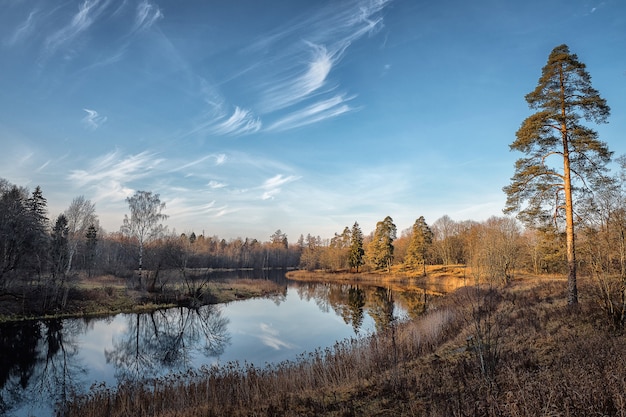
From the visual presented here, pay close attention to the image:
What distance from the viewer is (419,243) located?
202 ft

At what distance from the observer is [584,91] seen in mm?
14477

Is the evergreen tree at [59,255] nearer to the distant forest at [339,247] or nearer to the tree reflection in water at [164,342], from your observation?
the distant forest at [339,247]

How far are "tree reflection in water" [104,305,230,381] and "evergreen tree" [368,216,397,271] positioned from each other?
144 feet

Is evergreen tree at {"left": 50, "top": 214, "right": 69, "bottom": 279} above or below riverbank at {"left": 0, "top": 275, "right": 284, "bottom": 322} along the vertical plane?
above

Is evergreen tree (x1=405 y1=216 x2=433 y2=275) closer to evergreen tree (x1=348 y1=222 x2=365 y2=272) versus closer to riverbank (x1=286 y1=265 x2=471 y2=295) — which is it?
riverbank (x1=286 y1=265 x2=471 y2=295)

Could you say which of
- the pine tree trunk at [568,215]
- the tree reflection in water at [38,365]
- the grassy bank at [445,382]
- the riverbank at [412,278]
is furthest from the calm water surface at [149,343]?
the riverbank at [412,278]

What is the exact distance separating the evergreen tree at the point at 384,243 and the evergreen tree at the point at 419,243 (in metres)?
4.10

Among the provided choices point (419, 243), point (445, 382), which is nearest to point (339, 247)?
point (419, 243)

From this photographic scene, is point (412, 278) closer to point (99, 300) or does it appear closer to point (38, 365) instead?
point (99, 300)

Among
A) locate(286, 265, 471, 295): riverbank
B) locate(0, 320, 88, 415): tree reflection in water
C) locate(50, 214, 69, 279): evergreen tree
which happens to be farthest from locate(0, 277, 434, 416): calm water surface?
locate(286, 265, 471, 295): riverbank

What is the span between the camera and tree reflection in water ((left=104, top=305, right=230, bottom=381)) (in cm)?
1500

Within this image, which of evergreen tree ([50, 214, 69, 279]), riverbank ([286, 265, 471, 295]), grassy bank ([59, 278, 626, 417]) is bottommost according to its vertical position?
riverbank ([286, 265, 471, 295])

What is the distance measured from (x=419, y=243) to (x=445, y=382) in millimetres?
56780

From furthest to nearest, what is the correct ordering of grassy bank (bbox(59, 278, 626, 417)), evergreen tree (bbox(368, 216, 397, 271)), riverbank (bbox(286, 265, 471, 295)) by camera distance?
evergreen tree (bbox(368, 216, 397, 271)) < riverbank (bbox(286, 265, 471, 295)) < grassy bank (bbox(59, 278, 626, 417))
